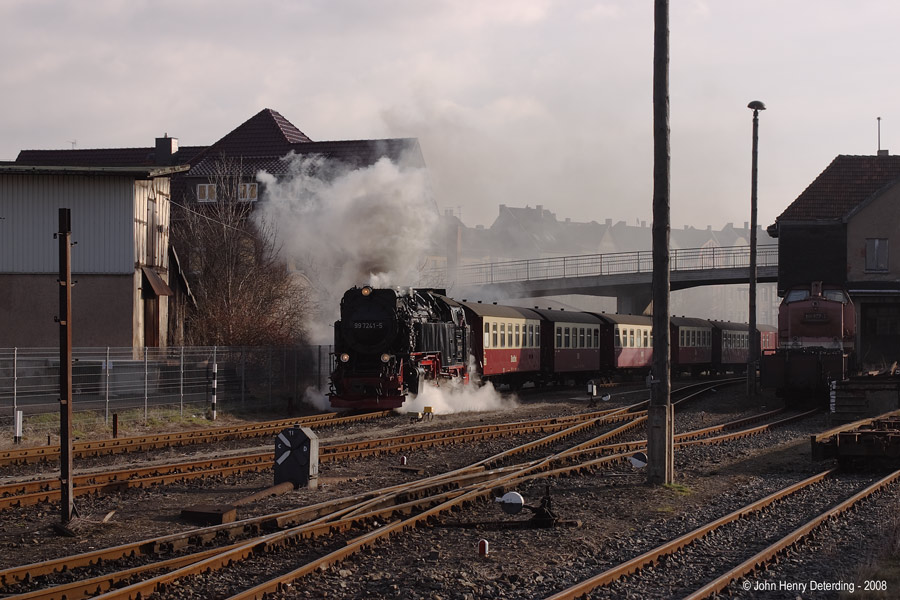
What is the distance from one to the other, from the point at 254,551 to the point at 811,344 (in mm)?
23689

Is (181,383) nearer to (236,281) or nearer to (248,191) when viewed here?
(236,281)

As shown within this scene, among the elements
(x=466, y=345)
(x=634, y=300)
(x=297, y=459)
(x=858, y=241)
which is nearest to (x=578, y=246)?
(x=634, y=300)

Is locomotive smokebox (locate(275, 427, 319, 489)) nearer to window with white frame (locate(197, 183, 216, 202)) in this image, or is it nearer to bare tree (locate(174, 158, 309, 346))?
bare tree (locate(174, 158, 309, 346))

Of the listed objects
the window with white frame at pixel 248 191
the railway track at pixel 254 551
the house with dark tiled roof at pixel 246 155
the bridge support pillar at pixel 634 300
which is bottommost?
the railway track at pixel 254 551

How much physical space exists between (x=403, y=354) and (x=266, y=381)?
6.43 m

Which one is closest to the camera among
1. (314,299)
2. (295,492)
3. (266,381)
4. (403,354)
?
(295,492)

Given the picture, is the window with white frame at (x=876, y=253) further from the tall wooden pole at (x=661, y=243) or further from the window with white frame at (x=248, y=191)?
the tall wooden pole at (x=661, y=243)

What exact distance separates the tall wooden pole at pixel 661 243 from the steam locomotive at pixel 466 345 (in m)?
9.57

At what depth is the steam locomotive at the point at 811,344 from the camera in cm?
2672

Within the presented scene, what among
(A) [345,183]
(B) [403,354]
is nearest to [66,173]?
(A) [345,183]

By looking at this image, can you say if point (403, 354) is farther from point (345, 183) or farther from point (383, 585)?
point (383, 585)

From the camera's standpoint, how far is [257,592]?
284 inches

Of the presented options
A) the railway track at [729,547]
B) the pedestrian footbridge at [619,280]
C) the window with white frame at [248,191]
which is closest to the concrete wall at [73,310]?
the window with white frame at [248,191]

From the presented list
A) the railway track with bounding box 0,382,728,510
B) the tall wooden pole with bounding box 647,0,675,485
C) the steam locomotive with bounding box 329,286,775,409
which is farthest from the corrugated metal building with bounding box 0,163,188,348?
the tall wooden pole with bounding box 647,0,675,485
